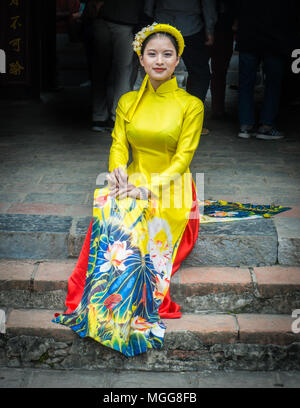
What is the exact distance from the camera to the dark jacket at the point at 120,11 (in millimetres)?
5559

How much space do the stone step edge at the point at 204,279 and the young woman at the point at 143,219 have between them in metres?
0.11

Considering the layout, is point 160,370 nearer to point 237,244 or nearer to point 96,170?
point 237,244

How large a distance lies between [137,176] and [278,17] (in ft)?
9.02

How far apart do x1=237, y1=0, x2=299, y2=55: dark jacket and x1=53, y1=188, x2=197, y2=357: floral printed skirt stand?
113 inches

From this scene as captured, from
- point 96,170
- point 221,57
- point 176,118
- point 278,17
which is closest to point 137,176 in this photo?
point 176,118

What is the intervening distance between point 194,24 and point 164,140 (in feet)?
7.98

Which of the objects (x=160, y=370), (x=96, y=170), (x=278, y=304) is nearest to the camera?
(x=160, y=370)

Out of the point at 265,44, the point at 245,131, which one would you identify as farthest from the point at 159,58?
the point at 245,131

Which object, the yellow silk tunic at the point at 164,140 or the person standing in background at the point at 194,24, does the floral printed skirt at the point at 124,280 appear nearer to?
the yellow silk tunic at the point at 164,140

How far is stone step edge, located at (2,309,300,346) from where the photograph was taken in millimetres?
3113

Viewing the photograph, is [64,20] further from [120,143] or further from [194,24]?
[120,143]

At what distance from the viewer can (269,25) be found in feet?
17.7

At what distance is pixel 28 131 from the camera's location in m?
6.21

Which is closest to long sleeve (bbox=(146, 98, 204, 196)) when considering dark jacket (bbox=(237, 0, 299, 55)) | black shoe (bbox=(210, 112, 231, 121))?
dark jacket (bbox=(237, 0, 299, 55))
